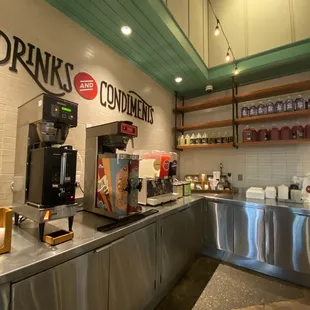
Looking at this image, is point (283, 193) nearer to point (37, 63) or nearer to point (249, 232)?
point (249, 232)

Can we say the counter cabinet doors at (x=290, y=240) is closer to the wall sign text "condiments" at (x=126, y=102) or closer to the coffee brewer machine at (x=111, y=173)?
the coffee brewer machine at (x=111, y=173)

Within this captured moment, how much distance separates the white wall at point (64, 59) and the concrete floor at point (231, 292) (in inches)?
62.3

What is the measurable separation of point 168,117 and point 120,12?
189 centimetres

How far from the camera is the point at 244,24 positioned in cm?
297

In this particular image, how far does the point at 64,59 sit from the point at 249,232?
9.20 feet

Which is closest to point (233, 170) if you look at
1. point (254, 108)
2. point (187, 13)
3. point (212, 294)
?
point (254, 108)

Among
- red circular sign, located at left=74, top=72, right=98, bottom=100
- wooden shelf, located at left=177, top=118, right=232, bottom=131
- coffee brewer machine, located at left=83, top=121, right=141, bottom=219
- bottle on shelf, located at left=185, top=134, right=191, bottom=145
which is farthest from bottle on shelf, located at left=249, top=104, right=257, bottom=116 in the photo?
red circular sign, located at left=74, top=72, right=98, bottom=100

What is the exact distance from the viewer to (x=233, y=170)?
316cm

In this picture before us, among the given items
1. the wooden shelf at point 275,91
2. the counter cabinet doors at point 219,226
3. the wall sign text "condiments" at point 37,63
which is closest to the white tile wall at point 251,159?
the wooden shelf at point 275,91

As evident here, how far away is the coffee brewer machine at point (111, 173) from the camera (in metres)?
1.46

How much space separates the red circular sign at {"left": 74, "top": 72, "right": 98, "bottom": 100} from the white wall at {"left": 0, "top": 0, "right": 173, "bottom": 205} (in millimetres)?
46

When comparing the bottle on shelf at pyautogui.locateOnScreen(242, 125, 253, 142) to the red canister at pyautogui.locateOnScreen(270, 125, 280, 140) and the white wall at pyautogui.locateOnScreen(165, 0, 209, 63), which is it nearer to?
the red canister at pyautogui.locateOnScreen(270, 125, 280, 140)

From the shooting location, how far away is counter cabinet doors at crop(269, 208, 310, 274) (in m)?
2.01

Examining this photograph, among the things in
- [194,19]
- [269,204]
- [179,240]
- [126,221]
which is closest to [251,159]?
[269,204]
